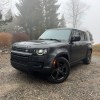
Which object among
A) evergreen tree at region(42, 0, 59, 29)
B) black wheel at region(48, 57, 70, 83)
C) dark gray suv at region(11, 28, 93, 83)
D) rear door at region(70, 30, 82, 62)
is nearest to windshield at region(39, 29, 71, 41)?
dark gray suv at region(11, 28, 93, 83)

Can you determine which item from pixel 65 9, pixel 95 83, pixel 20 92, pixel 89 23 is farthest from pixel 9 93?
pixel 89 23

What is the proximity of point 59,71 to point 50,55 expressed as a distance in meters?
0.75

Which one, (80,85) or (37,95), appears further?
(80,85)

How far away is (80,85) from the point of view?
5.69 metres

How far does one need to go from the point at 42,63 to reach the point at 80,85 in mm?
1479

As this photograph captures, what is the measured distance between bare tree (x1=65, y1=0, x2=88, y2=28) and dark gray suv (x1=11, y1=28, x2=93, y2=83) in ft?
108

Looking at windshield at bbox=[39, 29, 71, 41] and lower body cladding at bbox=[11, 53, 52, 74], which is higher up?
windshield at bbox=[39, 29, 71, 41]

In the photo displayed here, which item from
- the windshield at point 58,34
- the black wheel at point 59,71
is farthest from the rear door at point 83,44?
the black wheel at point 59,71

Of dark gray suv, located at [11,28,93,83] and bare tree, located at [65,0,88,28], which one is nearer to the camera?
dark gray suv, located at [11,28,93,83]

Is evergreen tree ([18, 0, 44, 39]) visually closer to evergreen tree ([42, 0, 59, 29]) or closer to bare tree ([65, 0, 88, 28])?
evergreen tree ([42, 0, 59, 29])

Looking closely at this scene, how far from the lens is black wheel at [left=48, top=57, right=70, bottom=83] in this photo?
5.70 meters

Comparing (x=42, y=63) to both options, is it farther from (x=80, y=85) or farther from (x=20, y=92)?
(x=80, y=85)

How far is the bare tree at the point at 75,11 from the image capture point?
38.9 meters

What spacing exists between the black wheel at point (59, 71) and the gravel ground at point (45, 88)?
0.18 metres
